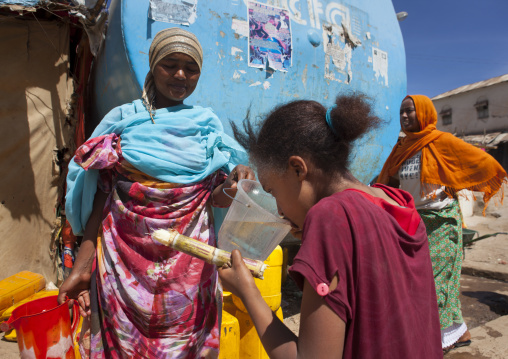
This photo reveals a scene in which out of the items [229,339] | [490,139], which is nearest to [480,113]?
[490,139]

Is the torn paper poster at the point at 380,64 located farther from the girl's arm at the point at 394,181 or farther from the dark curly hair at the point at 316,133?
the dark curly hair at the point at 316,133

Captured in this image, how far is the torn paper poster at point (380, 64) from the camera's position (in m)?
3.26

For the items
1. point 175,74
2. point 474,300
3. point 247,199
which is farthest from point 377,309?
point 474,300

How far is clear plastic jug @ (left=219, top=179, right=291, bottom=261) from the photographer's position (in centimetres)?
115

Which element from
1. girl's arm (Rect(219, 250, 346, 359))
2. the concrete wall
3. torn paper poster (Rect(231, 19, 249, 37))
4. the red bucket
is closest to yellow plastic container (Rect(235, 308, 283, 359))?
the red bucket

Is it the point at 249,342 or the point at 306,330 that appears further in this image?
the point at 249,342

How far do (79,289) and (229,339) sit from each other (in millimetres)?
856

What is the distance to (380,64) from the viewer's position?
3305 millimetres

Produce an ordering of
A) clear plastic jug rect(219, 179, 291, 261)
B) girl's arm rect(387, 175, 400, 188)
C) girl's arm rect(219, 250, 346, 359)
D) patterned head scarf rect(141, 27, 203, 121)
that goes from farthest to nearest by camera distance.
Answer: girl's arm rect(387, 175, 400, 188) → patterned head scarf rect(141, 27, 203, 121) → clear plastic jug rect(219, 179, 291, 261) → girl's arm rect(219, 250, 346, 359)

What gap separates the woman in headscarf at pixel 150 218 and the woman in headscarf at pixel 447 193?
205 centimetres

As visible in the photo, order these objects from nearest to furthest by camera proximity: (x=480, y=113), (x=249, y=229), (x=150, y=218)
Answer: (x=249, y=229)
(x=150, y=218)
(x=480, y=113)

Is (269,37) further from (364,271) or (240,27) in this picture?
(364,271)

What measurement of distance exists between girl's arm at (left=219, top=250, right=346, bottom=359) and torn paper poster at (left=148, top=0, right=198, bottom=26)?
5.74ft

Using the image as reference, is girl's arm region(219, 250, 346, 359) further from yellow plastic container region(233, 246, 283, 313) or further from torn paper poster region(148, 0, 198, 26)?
torn paper poster region(148, 0, 198, 26)
